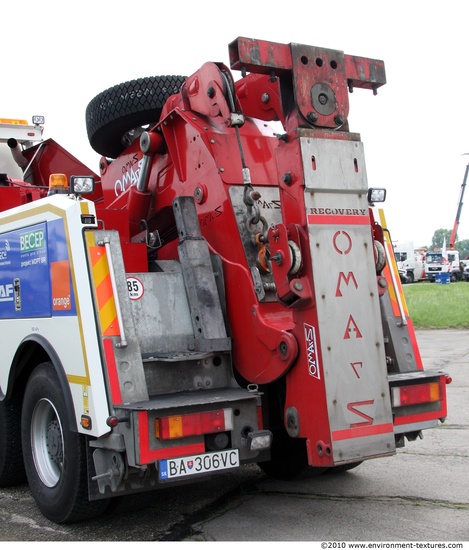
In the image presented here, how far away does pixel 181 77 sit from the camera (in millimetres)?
5844

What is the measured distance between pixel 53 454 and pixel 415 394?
7.72 ft

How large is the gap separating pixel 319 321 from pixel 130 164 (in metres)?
2.67

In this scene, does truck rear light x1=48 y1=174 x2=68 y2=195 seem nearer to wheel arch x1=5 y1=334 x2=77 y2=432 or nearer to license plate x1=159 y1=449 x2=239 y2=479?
wheel arch x1=5 y1=334 x2=77 y2=432

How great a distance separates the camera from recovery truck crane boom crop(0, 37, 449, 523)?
12.9ft

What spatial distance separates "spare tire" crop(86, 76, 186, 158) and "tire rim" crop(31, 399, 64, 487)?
248 cm

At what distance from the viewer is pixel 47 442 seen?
15.2ft

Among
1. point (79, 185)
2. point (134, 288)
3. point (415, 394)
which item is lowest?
point (415, 394)

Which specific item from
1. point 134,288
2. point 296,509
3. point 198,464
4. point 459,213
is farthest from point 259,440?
point 459,213

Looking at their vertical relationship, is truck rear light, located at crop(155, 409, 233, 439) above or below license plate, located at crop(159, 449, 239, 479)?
above

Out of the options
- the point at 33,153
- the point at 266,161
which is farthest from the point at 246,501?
the point at 33,153

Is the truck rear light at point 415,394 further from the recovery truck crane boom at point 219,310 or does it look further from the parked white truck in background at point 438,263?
the parked white truck in background at point 438,263

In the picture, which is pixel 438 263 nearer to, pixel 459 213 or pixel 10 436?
pixel 459 213

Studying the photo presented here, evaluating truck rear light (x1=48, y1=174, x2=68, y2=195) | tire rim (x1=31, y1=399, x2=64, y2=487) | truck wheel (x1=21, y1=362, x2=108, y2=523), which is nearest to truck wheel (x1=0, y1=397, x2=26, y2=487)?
truck wheel (x1=21, y1=362, x2=108, y2=523)

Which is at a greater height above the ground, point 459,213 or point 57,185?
point 459,213
